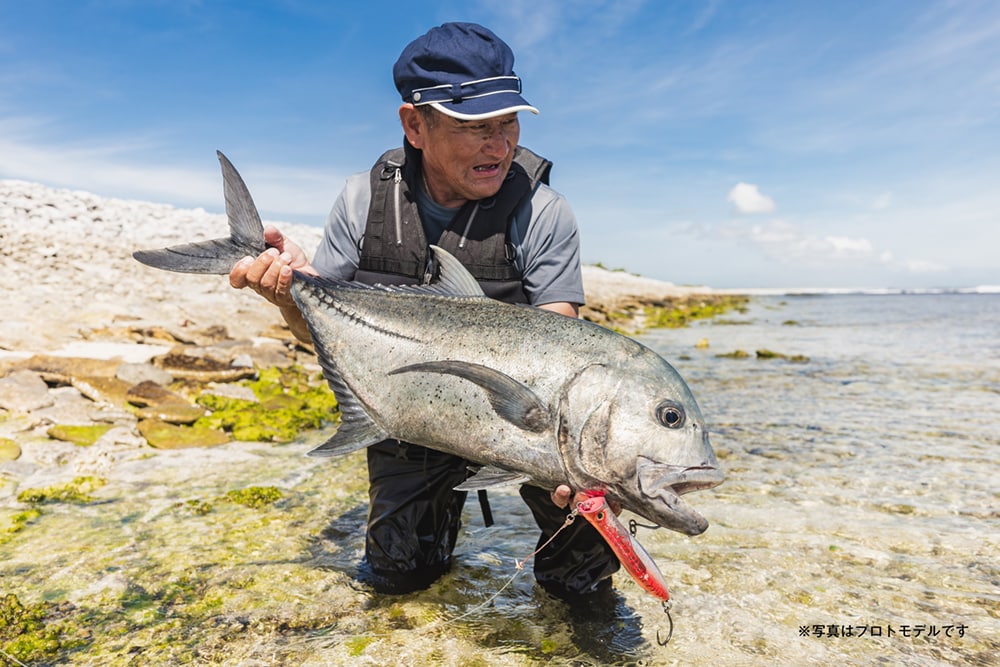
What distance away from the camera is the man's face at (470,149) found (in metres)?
3.77

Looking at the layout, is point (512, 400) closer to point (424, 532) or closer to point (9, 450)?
point (424, 532)

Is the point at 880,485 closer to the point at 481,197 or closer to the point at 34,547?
the point at 481,197

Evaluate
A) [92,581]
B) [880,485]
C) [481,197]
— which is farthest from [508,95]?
[880,485]

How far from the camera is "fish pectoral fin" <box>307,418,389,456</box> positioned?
348 centimetres

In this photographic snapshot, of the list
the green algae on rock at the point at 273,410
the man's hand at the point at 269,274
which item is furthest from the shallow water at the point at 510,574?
the man's hand at the point at 269,274

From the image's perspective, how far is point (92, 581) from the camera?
4.12 metres

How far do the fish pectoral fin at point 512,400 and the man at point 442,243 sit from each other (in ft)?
3.69

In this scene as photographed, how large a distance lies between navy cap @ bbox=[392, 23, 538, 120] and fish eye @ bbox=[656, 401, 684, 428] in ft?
5.85

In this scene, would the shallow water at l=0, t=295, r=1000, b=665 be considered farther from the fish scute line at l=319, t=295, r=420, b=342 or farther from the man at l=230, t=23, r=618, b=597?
the fish scute line at l=319, t=295, r=420, b=342

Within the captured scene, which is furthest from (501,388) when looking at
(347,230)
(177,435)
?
(177,435)

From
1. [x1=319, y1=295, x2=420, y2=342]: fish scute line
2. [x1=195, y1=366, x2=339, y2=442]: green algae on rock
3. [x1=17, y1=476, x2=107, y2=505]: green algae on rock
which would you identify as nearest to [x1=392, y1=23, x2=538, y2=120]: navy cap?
[x1=319, y1=295, x2=420, y2=342]: fish scute line

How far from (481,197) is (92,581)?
3300 millimetres

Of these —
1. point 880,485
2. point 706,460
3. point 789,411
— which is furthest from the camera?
point 789,411

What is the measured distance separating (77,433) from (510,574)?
494 centimetres
